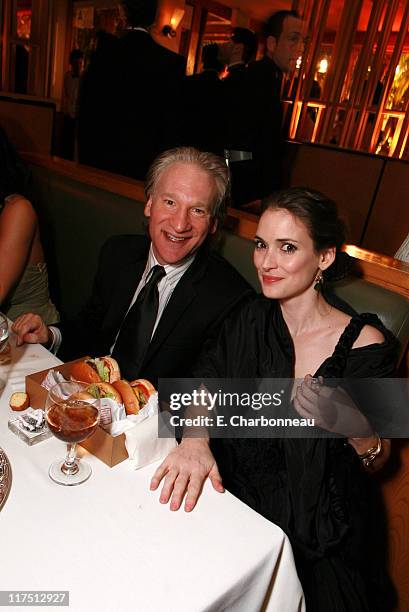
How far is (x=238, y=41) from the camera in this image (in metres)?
3.19

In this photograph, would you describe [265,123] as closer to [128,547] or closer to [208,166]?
[208,166]

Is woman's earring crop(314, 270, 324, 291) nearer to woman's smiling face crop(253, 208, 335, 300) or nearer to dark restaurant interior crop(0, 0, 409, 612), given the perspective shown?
woman's smiling face crop(253, 208, 335, 300)

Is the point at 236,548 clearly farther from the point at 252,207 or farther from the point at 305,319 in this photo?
the point at 252,207

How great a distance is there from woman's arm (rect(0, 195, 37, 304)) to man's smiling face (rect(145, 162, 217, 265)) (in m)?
0.60

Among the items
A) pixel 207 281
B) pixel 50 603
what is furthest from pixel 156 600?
pixel 207 281

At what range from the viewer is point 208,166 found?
1563 millimetres

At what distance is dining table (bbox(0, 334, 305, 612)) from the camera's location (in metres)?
0.68

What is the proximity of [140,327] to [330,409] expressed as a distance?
724mm

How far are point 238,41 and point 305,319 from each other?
2.64 m

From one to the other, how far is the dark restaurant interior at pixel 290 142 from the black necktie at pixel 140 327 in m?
0.34

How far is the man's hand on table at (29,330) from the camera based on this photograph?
52.9 inches

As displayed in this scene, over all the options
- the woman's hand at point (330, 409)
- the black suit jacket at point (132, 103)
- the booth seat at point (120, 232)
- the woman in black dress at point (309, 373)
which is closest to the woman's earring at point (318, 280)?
the woman in black dress at point (309, 373)

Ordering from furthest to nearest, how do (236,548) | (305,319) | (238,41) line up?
1. (238,41)
2. (305,319)
3. (236,548)

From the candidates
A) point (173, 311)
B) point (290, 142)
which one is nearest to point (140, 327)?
point (173, 311)
